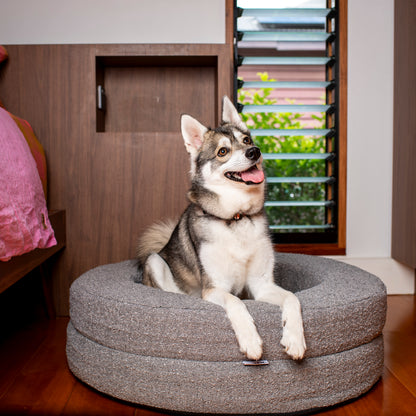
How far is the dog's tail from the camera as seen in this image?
2123 mm

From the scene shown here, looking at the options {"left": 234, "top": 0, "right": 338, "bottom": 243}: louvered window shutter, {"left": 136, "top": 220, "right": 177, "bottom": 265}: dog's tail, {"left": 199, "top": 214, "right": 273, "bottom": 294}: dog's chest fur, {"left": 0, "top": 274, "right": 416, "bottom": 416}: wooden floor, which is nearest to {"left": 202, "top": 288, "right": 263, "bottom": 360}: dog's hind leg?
{"left": 199, "top": 214, "right": 273, "bottom": 294}: dog's chest fur

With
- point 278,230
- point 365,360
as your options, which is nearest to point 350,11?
point 278,230

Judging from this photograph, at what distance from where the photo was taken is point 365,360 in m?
1.45

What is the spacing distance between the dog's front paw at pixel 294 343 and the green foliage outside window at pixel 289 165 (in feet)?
5.68

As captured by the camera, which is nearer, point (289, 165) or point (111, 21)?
point (111, 21)

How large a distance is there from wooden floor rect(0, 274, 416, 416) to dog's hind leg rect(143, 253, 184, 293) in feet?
1.51

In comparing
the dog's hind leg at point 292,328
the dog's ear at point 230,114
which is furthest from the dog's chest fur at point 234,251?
the dog's ear at point 230,114

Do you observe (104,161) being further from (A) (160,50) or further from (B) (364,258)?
(B) (364,258)

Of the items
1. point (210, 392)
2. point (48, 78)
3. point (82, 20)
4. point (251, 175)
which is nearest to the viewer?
point (210, 392)

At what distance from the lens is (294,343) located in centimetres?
128

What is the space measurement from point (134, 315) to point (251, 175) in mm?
648

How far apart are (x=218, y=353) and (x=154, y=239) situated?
94cm

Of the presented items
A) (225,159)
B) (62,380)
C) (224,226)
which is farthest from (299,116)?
(62,380)

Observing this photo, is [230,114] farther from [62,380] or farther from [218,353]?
[62,380]
